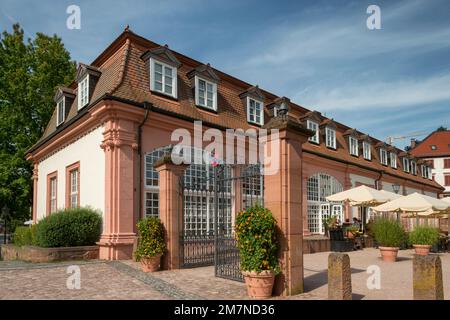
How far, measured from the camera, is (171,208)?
35.0 feet

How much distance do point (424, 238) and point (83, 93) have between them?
45.0 feet

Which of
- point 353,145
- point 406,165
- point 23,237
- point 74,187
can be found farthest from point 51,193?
point 406,165

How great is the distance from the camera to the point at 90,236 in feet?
42.7

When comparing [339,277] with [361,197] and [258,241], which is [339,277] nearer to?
[258,241]

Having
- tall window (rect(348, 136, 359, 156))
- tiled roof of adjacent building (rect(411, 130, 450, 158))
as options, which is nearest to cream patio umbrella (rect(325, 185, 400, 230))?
tall window (rect(348, 136, 359, 156))

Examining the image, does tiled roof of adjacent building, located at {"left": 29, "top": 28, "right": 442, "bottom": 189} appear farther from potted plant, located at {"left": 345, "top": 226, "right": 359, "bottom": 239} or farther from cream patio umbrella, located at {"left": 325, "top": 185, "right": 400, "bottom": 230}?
potted plant, located at {"left": 345, "top": 226, "right": 359, "bottom": 239}

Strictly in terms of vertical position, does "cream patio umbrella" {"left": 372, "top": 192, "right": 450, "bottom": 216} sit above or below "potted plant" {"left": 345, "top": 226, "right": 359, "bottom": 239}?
above

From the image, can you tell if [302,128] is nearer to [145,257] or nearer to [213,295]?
[213,295]

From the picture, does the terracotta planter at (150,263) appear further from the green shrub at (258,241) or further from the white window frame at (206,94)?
the white window frame at (206,94)

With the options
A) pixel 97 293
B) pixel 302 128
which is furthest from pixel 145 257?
pixel 302 128

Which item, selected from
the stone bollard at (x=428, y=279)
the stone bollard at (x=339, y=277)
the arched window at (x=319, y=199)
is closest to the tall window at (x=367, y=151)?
the arched window at (x=319, y=199)

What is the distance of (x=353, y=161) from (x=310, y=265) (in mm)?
16733

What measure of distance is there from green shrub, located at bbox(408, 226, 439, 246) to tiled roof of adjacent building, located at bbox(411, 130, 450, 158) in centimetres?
5128

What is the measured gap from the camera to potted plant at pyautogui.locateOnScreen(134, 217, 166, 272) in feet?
→ 33.2
